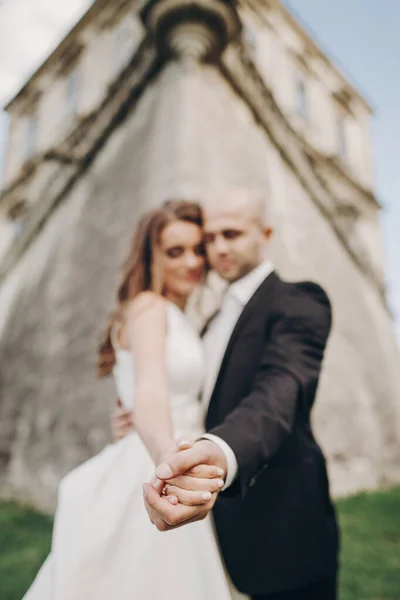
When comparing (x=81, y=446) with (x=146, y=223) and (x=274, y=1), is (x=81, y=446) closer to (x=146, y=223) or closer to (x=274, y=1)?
(x=146, y=223)

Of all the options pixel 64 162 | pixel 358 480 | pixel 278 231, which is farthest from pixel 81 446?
pixel 64 162

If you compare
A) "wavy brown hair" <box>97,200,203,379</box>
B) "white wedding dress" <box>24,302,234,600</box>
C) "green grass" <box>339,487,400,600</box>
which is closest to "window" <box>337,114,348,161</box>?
"green grass" <box>339,487,400,600</box>

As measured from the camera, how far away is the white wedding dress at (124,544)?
132cm

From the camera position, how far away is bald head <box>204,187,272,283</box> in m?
1.80

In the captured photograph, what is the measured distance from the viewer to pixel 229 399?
5.21ft

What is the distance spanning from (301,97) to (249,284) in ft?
53.8

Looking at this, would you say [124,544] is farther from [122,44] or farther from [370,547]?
[122,44]

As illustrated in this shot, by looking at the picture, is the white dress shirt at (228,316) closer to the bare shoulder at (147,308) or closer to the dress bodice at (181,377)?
the dress bodice at (181,377)

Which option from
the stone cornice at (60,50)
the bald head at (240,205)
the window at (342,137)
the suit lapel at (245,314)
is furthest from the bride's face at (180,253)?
the window at (342,137)

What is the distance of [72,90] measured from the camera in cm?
1552

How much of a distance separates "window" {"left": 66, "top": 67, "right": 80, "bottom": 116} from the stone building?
7410 millimetres

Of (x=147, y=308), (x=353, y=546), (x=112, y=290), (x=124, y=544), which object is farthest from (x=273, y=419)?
(x=112, y=290)

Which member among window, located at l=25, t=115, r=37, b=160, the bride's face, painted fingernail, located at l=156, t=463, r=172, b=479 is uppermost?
window, located at l=25, t=115, r=37, b=160

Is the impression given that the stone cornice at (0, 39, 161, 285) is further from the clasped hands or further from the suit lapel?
the clasped hands
